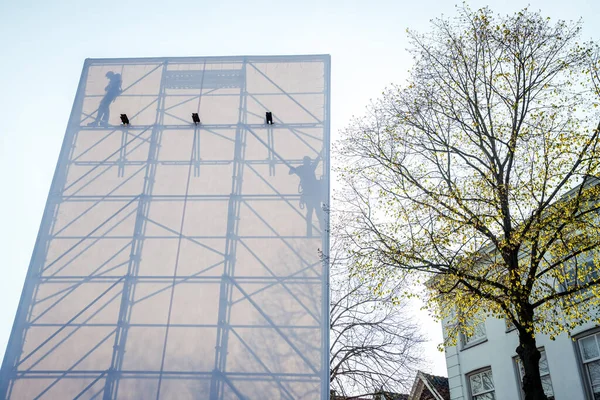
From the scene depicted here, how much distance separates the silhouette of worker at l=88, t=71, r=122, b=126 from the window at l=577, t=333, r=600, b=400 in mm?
12839

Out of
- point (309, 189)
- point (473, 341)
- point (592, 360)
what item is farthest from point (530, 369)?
point (473, 341)

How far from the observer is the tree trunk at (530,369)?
761 cm

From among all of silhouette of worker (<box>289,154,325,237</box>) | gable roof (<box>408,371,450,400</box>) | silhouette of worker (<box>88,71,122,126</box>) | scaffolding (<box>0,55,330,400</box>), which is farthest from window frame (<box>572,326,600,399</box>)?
silhouette of worker (<box>88,71,122,126</box>)

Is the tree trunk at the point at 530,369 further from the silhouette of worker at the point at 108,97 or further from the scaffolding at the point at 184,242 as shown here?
the silhouette of worker at the point at 108,97

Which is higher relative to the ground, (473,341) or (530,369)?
(473,341)

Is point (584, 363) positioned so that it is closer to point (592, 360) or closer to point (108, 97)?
point (592, 360)

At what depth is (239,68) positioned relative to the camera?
1444 cm

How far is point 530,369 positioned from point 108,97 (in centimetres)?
1205

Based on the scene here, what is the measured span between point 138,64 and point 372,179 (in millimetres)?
8175

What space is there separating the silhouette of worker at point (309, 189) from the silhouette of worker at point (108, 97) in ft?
17.5

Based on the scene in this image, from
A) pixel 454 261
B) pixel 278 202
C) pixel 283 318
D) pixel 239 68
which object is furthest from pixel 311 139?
pixel 454 261

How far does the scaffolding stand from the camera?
1077cm

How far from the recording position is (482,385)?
1477 cm

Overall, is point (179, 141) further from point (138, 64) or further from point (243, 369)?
point (243, 369)
